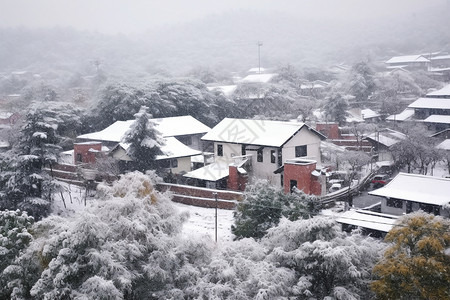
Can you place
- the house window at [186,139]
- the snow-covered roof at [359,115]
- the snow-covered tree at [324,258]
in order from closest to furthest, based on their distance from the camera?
the snow-covered tree at [324,258], the house window at [186,139], the snow-covered roof at [359,115]

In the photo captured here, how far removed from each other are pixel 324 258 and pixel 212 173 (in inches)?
576

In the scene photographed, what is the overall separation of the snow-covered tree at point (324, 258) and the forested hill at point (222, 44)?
40217 mm

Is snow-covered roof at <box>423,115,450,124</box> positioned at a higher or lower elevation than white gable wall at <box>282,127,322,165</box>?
higher

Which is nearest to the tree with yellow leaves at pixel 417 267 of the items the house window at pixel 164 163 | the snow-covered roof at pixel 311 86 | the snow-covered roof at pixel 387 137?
the house window at pixel 164 163

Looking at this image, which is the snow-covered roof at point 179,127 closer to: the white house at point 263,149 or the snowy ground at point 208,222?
the white house at point 263,149

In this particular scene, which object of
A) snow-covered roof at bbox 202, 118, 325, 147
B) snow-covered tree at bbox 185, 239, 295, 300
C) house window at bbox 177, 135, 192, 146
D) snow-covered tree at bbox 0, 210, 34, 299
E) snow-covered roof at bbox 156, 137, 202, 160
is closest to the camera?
snow-covered tree at bbox 185, 239, 295, 300

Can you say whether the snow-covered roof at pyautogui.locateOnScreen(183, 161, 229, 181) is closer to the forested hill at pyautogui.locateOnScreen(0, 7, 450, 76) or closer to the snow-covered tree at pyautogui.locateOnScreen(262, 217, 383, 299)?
the snow-covered tree at pyautogui.locateOnScreen(262, 217, 383, 299)

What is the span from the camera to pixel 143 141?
2331cm

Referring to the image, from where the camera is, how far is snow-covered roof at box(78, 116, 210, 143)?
31919mm

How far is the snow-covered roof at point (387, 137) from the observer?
3006cm

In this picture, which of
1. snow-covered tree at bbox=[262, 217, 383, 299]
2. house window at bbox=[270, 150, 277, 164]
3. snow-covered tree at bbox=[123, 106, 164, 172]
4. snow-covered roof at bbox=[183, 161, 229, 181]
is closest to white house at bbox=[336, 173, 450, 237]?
snow-covered tree at bbox=[262, 217, 383, 299]

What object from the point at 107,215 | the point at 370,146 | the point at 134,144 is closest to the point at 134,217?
the point at 107,215

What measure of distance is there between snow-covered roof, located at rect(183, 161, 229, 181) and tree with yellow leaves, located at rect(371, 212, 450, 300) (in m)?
13.9

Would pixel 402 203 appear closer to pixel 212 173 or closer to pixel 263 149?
pixel 263 149
